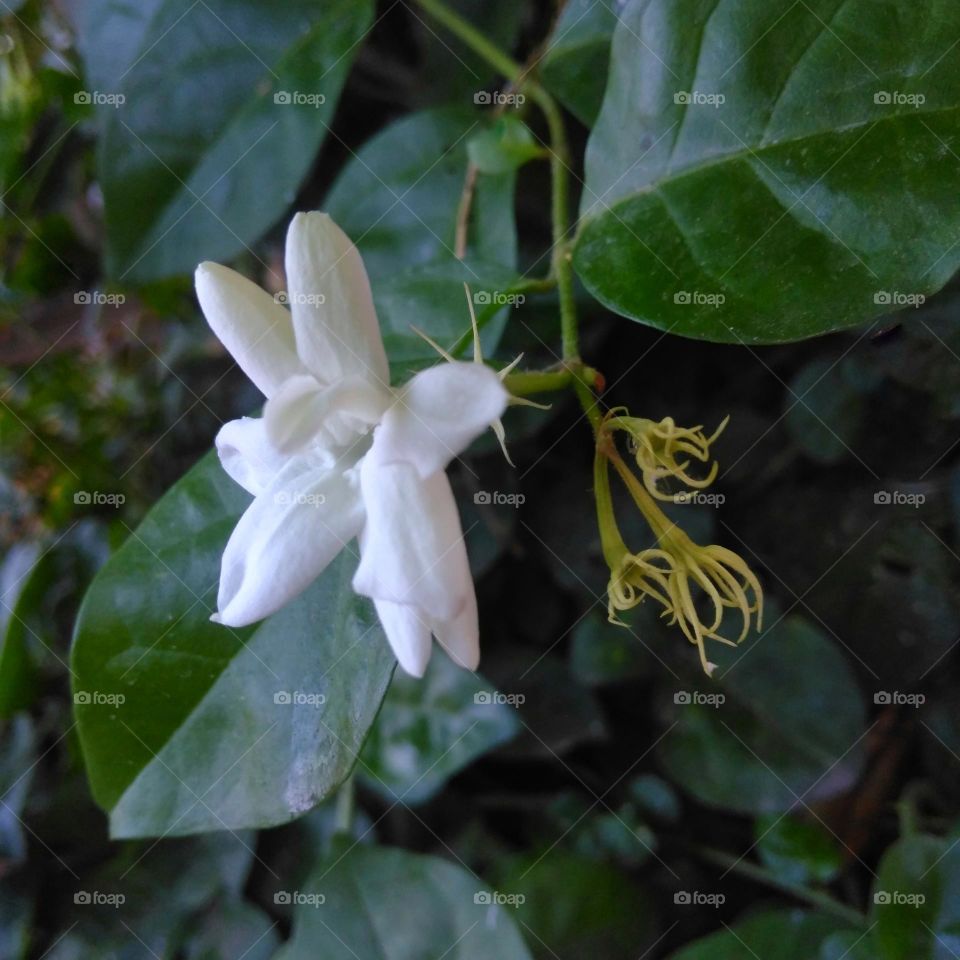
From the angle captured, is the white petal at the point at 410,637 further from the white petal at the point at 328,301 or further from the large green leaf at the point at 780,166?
the large green leaf at the point at 780,166

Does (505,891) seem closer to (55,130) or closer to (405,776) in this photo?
(405,776)

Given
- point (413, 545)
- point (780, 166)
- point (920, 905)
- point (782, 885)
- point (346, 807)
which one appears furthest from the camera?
point (346, 807)

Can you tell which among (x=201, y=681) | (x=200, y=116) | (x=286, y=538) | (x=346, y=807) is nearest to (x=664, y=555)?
(x=286, y=538)

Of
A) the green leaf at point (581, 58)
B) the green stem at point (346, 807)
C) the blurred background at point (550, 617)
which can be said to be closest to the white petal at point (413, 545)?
the blurred background at point (550, 617)

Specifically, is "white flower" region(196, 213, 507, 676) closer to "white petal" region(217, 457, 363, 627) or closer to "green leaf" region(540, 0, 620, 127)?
"white petal" region(217, 457, 363, 627)

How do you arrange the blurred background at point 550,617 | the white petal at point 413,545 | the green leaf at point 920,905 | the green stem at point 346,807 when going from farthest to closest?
the green stem at point 346,807 → the blurred background at point 550,617 → the green leaf at point 920,905 → the white petal at point 413,545

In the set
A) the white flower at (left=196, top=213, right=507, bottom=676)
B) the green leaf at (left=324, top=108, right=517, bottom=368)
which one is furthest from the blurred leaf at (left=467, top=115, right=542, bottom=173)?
the white flower at (left=196, top=213, right=507, bottom=676)

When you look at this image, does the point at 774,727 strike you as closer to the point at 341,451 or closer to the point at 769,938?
the point at 769,938
